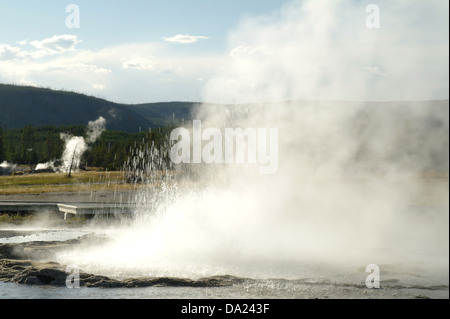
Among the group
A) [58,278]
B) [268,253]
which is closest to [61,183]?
[268,253]

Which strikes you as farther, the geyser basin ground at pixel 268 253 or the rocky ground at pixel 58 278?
the rocky ground at pixel 58 278

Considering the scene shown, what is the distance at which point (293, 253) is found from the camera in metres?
19.2

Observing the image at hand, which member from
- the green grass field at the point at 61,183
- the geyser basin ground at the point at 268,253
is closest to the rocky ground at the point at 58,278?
the geyser basin ground at the point at 268,253

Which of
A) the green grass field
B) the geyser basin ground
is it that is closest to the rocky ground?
the geyser basin ground

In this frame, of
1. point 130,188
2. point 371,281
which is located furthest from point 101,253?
point 130,188

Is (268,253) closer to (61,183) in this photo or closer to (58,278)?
(58,278)

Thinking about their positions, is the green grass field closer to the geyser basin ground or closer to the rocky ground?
the geyser basin ground

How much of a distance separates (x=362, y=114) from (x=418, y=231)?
191 inches

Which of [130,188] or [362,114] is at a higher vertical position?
[362,114]

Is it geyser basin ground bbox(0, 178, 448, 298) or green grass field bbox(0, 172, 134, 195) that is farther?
green grass field bbox(0, 172, 134, 195)

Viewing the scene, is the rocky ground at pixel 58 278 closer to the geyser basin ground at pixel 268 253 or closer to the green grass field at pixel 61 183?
the geyser basin ground at pixel 268 253

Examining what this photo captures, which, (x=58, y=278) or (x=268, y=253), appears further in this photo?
(x=268, y=253)
